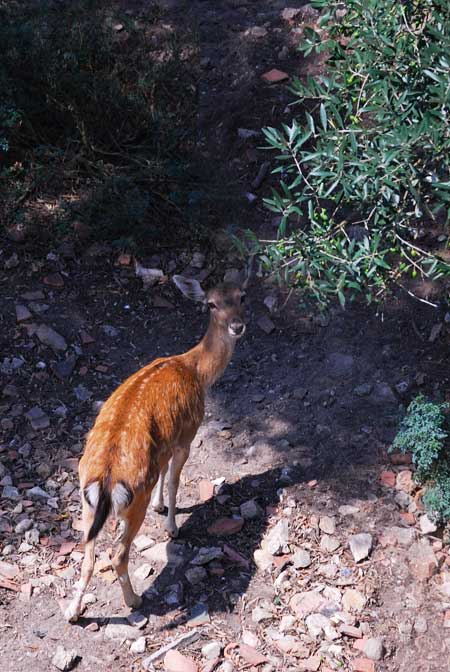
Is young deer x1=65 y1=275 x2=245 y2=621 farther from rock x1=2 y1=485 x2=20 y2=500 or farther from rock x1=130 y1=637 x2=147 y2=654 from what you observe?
rock x1=2 y1=485 x2=20 y2=500

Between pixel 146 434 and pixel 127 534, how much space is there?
25.2 inches

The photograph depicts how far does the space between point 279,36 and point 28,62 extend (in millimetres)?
2999

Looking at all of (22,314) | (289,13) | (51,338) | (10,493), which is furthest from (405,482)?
(289,13)

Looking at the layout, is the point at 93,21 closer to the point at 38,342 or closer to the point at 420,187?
the point at 38,342

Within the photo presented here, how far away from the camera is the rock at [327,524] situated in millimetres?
6160

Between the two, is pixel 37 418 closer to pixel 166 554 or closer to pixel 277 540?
pixel 166 554

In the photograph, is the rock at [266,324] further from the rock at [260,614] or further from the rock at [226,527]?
the rock at [260,614]

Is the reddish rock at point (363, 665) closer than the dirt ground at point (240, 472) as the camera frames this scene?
Yes

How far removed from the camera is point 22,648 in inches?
209

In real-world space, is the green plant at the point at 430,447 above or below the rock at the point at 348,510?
above

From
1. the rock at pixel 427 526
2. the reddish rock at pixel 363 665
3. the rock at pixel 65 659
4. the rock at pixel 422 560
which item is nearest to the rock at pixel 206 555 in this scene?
the rock at pixel 65 659

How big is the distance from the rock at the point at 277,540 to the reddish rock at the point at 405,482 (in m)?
0.92

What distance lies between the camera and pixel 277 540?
6109 mm

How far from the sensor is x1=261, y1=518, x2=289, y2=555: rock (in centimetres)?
605
